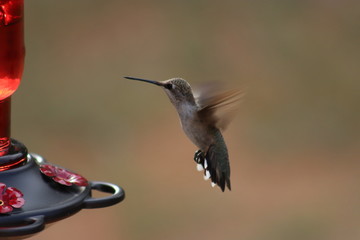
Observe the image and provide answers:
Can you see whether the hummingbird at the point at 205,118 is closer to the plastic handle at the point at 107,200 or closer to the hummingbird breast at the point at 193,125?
the hummingbird breast at the point at 193,125

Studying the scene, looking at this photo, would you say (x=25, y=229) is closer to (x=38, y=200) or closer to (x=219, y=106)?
(x=38, y=200)

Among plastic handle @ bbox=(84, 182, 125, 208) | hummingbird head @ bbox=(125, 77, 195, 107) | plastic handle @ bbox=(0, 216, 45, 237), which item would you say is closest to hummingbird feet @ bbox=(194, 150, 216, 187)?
hummingbird head @ bbox=(125, 77, 195, 107)

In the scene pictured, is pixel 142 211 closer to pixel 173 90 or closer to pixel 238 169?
pixel 238 169

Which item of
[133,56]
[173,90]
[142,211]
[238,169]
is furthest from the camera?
[133,56]

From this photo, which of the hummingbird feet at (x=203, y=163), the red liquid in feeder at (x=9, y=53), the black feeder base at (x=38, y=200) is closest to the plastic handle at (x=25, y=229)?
the black feeder base at (x=38, y=200)

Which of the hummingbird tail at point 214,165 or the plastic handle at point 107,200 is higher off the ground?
the hummingbird tail at point 214,165

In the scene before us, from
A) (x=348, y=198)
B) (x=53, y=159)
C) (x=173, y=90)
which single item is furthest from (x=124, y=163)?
(x=173, y=90)
